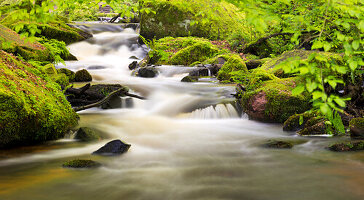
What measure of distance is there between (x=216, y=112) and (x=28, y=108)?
4486 mm

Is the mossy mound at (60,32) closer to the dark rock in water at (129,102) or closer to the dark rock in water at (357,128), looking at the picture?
the dark rock in water at (129,102)

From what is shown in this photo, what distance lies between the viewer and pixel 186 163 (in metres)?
4.77

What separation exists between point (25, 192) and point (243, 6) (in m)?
3.00

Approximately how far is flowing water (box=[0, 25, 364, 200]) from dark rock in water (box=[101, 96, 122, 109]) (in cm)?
19

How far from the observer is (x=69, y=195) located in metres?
3.45

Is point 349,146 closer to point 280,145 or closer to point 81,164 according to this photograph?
point 280,145

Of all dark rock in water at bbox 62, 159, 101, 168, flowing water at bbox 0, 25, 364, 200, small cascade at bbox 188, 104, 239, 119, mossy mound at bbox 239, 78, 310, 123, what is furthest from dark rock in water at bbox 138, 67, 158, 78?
dark rock in water at bbox 62, 159, 101, 168

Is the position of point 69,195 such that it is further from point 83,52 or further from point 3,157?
point 83,52

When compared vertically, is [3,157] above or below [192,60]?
below

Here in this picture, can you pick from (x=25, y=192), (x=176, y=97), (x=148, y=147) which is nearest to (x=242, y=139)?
(x=148, y=147)

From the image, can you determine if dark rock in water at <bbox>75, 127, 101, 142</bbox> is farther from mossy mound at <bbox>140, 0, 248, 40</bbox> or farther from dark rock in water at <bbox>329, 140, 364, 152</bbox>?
mossy mound at <bbox>140, 0, 248, 40</bbox>

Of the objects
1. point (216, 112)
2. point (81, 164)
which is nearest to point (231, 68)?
point (216, 112)

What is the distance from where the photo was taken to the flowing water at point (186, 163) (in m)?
3.58

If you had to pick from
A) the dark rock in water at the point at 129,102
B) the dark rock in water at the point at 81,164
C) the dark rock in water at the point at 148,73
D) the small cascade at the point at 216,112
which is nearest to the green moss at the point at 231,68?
the dark rock in water at the point at 148,73
